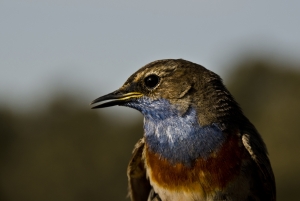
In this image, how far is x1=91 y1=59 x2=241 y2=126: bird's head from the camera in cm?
892

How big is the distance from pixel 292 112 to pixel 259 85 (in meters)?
8.77

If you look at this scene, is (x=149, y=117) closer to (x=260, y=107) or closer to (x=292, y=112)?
(x=292, y=112)

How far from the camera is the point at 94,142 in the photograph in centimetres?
3906

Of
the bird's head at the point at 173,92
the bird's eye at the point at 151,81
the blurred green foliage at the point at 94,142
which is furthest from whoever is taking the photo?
the blurred green foliage at the point at 94,142

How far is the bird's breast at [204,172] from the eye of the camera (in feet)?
28.5

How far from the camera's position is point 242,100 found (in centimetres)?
4094

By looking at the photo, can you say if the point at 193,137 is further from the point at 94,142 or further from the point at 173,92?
the point at 94,142

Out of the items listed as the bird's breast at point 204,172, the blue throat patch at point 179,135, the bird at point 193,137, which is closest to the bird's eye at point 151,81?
the bird at point 193,137

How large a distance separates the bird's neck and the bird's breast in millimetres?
63

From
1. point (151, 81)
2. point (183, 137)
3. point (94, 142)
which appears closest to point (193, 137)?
point (183, 137)

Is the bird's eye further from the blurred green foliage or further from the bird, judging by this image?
the blurred green foliage

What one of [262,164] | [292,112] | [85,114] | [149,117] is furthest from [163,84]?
[85,114]

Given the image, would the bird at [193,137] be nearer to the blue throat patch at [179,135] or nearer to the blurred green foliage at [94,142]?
the blue throat patch at [179,135]

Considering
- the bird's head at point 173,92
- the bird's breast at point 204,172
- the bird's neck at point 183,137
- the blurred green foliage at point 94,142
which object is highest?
the bird's head at point 173,92
